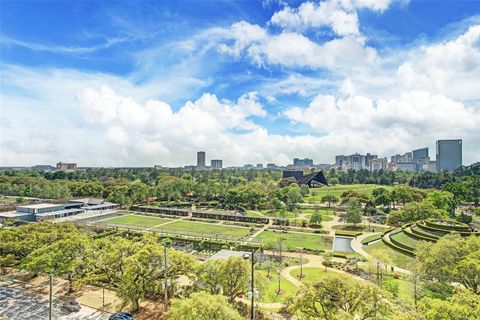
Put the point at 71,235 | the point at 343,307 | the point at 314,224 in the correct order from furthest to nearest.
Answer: the point at 314,224 → the point at 71,235 → the point at 343,307

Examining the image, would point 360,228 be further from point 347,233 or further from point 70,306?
point 70,306

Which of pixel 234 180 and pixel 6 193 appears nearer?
pixel 6 193

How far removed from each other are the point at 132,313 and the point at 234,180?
86.5 metres

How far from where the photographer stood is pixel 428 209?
4312 cm

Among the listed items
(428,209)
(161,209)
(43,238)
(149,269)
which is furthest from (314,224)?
(43,238)

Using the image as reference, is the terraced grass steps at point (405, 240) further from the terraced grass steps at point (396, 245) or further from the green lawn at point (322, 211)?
the green lawn at point (322, 211)

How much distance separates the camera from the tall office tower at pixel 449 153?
184750mm

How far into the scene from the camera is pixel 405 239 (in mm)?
34312

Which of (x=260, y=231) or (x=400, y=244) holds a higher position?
(x=400, y=244)

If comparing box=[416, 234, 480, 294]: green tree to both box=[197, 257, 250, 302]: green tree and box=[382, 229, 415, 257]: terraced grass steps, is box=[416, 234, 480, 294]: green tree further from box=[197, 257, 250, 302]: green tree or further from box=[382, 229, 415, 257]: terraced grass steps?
box=[197, 257, 250, 302]: green tree

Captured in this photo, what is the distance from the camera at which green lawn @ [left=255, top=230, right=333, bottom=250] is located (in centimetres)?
3538

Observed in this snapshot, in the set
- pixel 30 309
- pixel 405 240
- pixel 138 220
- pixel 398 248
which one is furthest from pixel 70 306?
pixel 138 220

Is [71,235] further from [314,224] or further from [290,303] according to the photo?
[314,224]

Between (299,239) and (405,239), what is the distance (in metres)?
12.5
